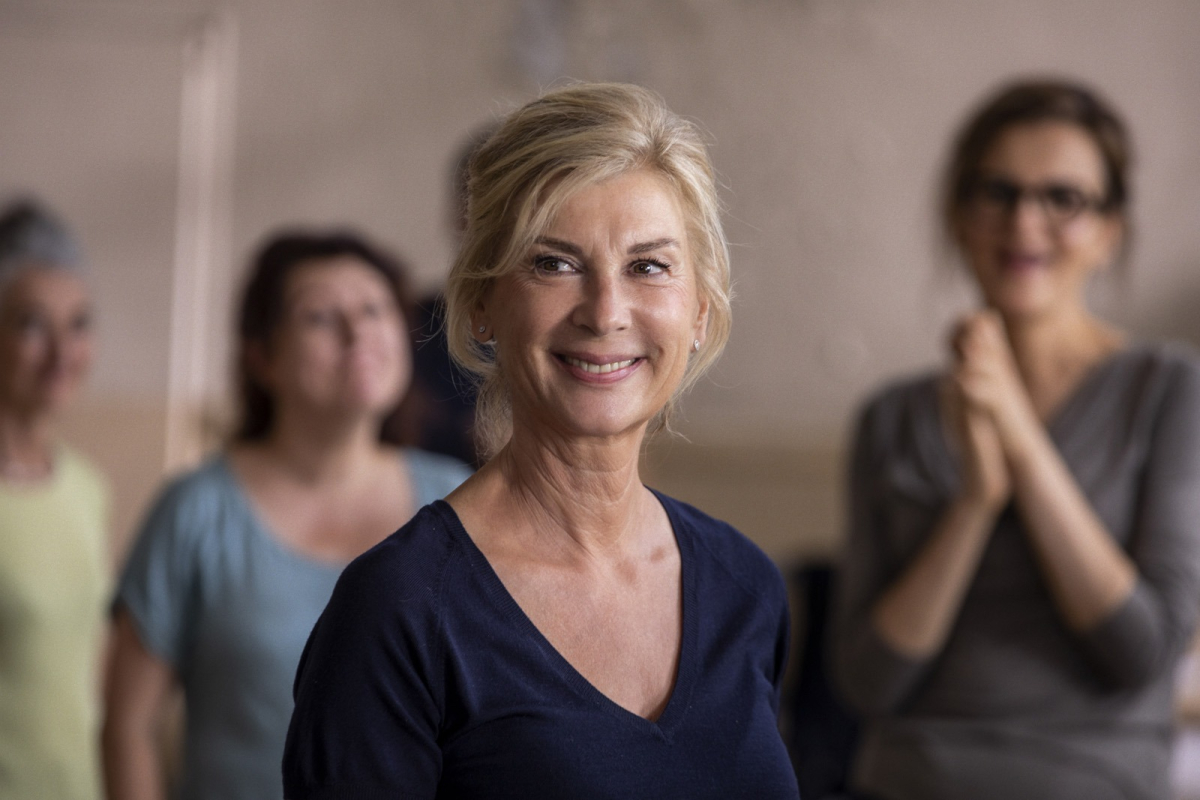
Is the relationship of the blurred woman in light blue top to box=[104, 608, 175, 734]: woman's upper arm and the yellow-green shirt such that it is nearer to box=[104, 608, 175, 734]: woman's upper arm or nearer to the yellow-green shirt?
box=[104, 608, 175, 734]: woman's upper arm

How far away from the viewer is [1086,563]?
156 centimetres

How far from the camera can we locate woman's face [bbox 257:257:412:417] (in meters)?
1.92

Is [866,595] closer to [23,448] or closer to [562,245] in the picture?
[562,245]

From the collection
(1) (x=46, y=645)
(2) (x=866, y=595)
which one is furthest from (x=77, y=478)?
(2) (x=866, y=595)

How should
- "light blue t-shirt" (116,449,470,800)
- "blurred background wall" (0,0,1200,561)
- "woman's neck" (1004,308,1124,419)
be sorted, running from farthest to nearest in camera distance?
1. "blurred background wall" (0,0,1200,561)
2. "woman's neck" (1004,308,1124,419)
3. "light blue t-shirt" (116,449,470,800)

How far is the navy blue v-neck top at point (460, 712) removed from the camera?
0.86 m

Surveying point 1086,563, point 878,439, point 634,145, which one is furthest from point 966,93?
point 634,145

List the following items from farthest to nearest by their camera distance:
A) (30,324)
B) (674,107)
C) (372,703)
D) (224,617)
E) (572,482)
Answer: (674,107), (30,324), (224,617), (572,482), (372,703)

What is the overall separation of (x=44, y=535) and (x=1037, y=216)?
1.66 m

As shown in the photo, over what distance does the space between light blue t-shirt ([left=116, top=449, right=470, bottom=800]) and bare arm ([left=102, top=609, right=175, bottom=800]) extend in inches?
0.9

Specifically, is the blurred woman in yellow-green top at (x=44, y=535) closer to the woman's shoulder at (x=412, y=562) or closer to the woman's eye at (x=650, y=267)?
the woman's shoulder at (x=412, y=562)

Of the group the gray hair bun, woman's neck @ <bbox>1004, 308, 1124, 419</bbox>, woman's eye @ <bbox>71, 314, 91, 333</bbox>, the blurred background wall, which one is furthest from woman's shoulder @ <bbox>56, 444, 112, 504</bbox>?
woman's neck @ <bbox>1004, 308, 1124, 419</bbox>

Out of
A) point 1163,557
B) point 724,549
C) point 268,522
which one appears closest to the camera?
point 724,549

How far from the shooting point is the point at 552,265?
91 cm
